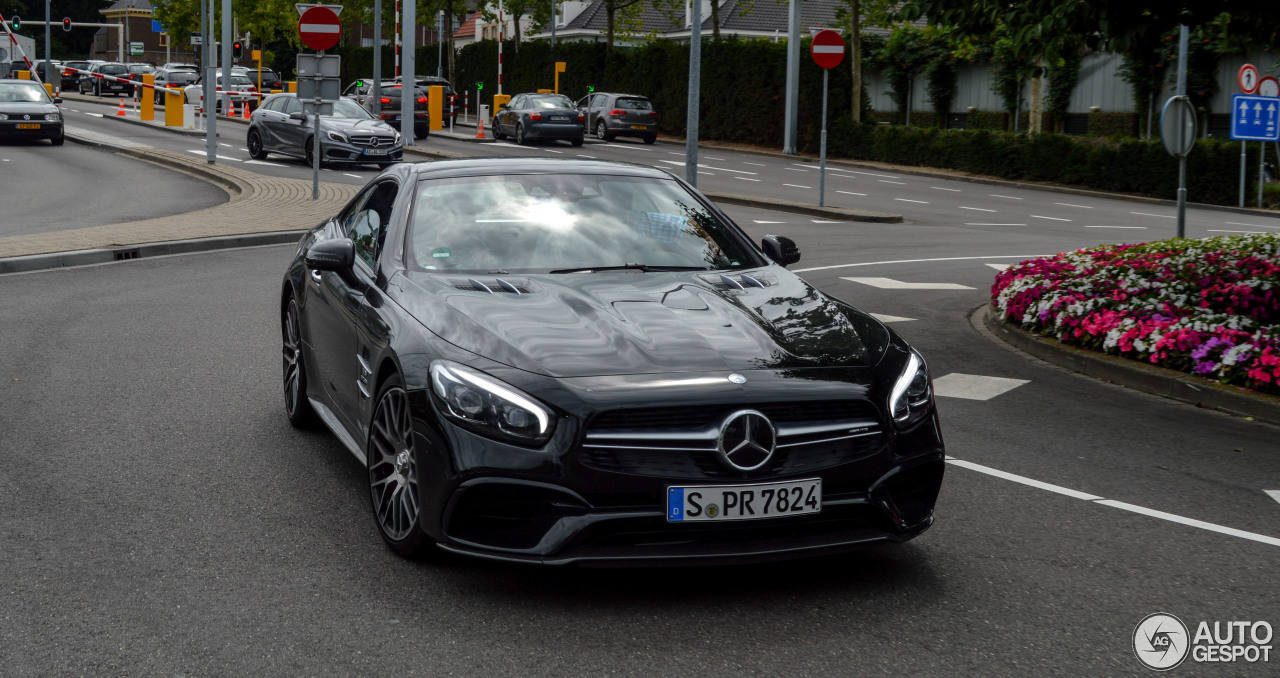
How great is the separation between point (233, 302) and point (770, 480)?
8567 millimetres

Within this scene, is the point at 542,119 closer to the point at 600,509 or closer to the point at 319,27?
the point at 319,27

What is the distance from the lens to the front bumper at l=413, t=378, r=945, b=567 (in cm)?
444

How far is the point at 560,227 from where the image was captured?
19.7ft

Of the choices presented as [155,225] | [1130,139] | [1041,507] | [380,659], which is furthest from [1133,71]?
[380,659]

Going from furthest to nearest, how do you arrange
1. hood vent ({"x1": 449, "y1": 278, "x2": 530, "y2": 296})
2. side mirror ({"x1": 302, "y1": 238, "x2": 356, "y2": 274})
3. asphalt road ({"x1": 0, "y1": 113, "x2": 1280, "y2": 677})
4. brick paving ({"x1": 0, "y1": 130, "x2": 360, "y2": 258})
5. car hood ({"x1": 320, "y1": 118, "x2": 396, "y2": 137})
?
car hood ({"x1": 320, "y1": 118, "x2": 396, "y2": 137}) < brick paving ({"x1": 0, "y1": 130, "x2": 360, "y2": 258}) < side mirror ({"x1": 302, "y1": 238, "x2": 356, "y2": 274}) < hood vent ({"x1": 449, "y1": 278, "x2": 530, "y2": 296}) < asphalt road ({"x1": 0, "y1": 113, "x2": 1280, "y2": 677})

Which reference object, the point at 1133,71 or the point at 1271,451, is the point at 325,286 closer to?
the point at 1271,451

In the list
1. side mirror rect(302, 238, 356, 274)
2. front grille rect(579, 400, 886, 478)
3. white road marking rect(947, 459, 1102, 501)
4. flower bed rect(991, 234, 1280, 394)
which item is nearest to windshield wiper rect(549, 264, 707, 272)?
side mirror rect(302, 238, 356, 274)

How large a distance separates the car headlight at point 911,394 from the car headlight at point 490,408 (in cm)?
118

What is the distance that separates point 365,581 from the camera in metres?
4.84

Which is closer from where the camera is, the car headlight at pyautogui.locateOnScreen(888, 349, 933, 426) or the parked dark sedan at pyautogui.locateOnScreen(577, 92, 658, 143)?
the car headlight at pyautogui.locateOnScreen(888, 349, 933, 426)

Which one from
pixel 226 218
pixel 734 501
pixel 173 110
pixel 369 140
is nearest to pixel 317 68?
pixel 226 218

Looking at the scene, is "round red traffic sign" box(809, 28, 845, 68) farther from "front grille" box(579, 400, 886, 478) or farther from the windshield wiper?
"front grille" box(579, 400, 886, 478)

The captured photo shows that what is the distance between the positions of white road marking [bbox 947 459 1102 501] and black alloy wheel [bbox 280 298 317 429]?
10.4 ft

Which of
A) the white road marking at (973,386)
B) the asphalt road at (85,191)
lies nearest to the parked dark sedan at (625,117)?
the asphalt road at (85,191)
